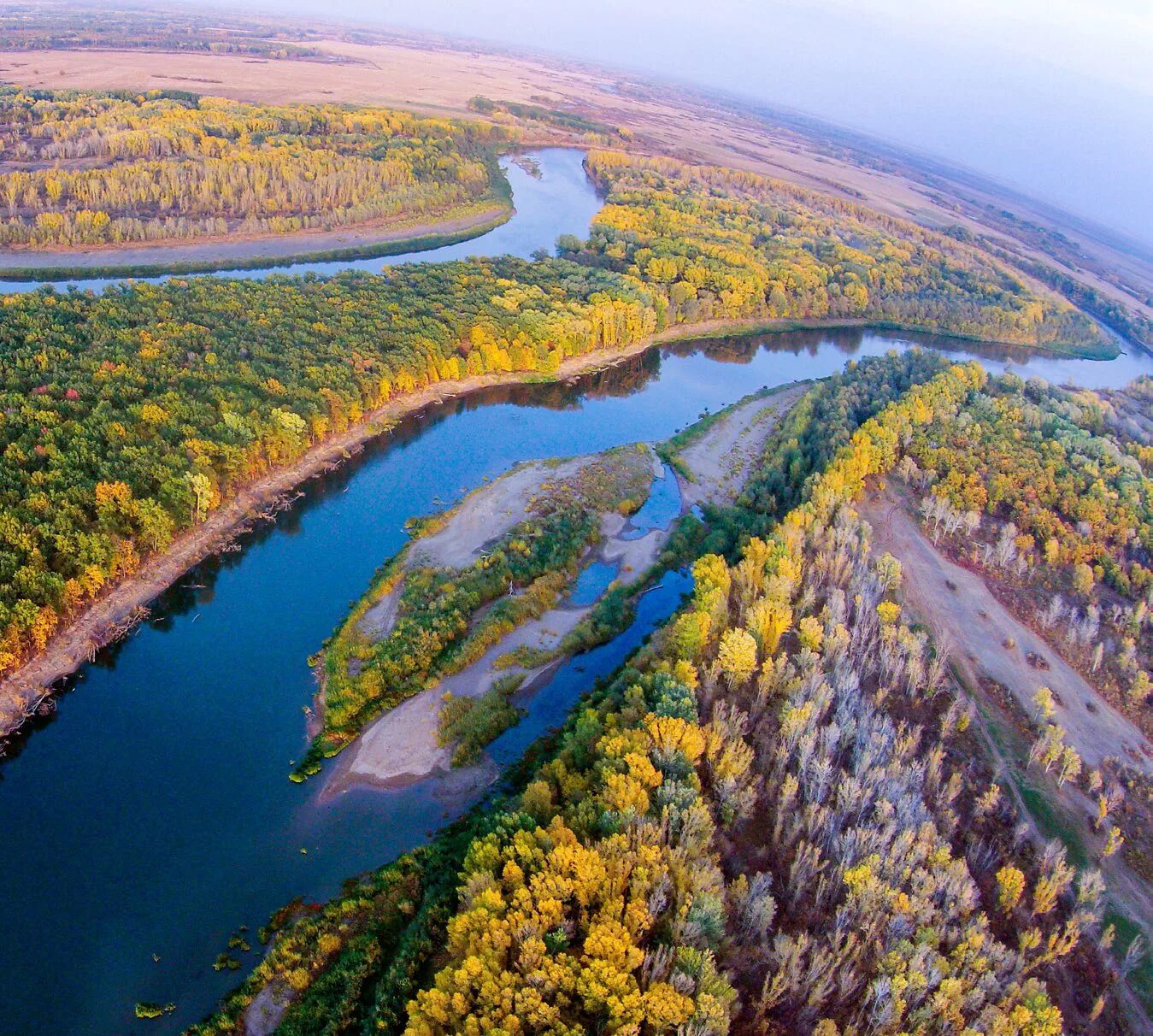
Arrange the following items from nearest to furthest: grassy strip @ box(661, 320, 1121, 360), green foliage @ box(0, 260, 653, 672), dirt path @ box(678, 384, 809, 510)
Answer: green foliage @ box(0, 260, 653, 672) < dirt path @ box(678, 384, 809, 510) < grassy strip @ box(661, 320, 1121, 360)

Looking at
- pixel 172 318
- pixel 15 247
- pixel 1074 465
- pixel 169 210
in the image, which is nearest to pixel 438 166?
pixel 169 210

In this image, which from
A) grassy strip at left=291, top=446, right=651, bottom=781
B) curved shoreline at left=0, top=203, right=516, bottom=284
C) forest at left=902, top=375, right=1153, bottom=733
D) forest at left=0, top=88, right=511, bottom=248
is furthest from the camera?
forest at left=0, top=88, right=511, bottom=248

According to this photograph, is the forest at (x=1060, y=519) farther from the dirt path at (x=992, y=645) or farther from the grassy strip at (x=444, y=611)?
the grassy strip at (x=444, y=611)

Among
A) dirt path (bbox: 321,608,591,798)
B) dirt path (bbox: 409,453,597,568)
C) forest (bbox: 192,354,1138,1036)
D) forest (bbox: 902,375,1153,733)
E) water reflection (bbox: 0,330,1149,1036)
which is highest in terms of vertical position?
forest (bbox: 902,375,1153,733)

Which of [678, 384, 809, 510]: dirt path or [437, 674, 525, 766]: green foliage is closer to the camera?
[437, 674, 525, 766]: green foliage

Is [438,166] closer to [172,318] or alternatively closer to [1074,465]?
[172,318]

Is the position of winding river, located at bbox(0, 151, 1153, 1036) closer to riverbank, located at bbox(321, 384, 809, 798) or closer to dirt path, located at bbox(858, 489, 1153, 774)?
riverbank, located at bbox(321, 384, 809, 798)

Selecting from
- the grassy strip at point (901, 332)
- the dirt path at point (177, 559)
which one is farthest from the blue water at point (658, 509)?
the grassy strip at point (901, 332)

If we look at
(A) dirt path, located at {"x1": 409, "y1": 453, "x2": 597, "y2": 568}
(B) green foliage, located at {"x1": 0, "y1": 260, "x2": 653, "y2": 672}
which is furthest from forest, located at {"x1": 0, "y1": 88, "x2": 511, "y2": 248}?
(A) dirt path, located at {"x1": 409, "y1": 453, "x2": 597, "y2": 568}

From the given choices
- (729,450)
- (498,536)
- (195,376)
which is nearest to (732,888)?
(498,536)
